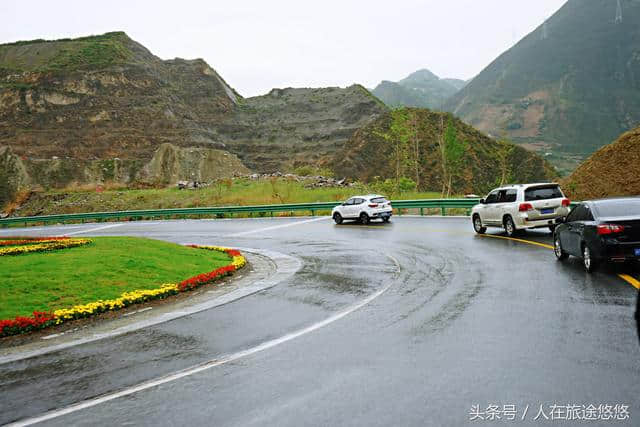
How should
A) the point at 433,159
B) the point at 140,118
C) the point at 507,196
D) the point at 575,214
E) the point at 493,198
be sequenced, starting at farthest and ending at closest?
1. the point at 140,118
2. the point at 433,159
3. the point at 493,198
4. the point at 507,196
5. the point at 575,214

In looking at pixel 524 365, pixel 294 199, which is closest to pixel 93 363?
pixel 524 365

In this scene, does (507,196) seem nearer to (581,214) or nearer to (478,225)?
(478,225)

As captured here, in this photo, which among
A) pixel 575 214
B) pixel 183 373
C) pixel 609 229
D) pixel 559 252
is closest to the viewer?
pixel 183 373

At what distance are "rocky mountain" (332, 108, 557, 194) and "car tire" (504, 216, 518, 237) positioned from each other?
59.0 m

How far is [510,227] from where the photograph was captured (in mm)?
19109

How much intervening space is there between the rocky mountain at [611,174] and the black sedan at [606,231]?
3326cm

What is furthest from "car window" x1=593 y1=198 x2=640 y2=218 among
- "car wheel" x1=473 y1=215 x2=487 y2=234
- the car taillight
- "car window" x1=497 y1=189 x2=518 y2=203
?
"car wheel" x1=473 y1=215 x2=487 y2=234

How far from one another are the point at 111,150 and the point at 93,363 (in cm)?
10187

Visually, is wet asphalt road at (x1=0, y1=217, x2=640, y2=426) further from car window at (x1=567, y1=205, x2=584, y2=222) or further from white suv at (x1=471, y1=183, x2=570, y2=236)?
white suv at (x1=471, y1=183, x2=570, y2=236)

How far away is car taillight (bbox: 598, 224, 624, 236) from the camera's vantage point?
10.5 meters

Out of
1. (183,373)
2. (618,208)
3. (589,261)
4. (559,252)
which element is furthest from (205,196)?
(183,373)

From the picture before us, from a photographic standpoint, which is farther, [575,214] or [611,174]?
[611,174]

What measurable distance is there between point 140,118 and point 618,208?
357ft

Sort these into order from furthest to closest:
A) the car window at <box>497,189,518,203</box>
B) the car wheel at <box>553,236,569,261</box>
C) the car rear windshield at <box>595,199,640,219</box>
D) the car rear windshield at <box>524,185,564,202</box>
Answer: the car window at <box>497,189,518,203</box> → the car rear windshield at <box>524,185,564,202</box> → the car wheel at <box>553,236,569,261</box> → the car rear windshield at <box>595,199,640,219</box>
